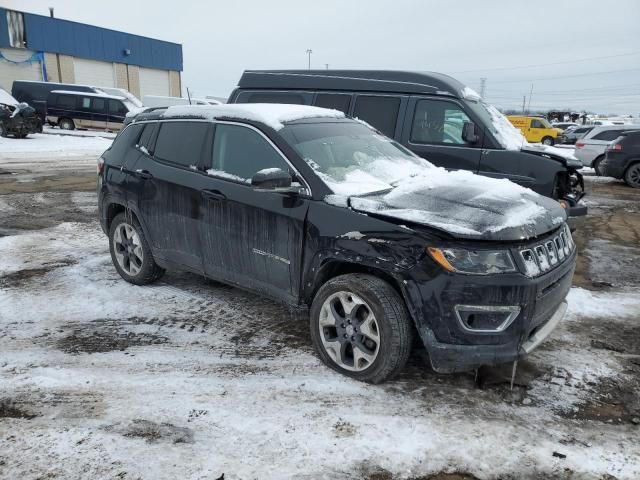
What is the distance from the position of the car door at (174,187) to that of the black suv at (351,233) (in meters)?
0.01

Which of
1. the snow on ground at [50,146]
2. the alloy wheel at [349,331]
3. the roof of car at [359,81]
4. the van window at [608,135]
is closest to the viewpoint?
the alloy wheel at [349,331]

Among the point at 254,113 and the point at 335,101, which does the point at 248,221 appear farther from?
the point at 335,101

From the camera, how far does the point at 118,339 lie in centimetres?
396

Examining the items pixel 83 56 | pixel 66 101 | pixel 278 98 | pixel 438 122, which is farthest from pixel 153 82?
pixel 438 122

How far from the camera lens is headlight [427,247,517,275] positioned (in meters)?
2.90

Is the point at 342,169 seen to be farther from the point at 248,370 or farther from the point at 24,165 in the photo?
the point at 24,165

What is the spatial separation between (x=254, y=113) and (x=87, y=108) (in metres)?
25.2

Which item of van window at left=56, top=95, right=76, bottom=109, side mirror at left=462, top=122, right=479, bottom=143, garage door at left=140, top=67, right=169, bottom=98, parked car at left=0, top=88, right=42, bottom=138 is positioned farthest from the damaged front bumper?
garage door at left=140, top=67, right=169, bottom=98

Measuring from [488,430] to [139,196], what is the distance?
356 centimetres

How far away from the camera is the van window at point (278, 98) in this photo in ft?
24.6

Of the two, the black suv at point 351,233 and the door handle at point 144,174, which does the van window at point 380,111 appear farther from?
the door handle at point 144,174

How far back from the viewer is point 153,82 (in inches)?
1833

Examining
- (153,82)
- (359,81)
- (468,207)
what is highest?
(153,82)

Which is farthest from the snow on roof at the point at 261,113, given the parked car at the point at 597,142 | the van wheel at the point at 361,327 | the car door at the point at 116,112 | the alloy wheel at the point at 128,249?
the car door at the point at 116,112
